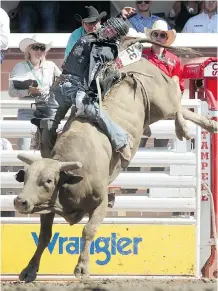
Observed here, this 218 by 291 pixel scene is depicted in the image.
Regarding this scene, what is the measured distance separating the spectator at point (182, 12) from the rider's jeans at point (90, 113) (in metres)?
4.46

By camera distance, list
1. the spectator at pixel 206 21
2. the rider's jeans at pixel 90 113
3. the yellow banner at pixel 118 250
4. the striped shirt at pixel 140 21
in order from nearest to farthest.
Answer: the rider's jeans at pixel 90 113 → the yellow banner at pixel 118 250 → the striped shirt at pixel 140 21 → the spectator at pixel 206 21

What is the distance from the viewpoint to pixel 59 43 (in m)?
11.1

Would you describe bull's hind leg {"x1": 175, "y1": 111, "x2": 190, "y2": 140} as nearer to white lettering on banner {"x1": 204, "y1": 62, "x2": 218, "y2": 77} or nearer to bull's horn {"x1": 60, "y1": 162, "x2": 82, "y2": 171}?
white lettering on banner {"x1": 204, "y1": 62, "x2": 218, "y2": 77}

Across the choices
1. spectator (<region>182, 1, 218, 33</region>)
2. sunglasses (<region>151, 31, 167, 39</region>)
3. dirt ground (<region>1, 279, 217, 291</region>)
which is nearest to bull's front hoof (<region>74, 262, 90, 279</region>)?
dirt ground (<region>1, 279, 217, 291</region>)

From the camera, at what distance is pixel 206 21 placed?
38.5 ft

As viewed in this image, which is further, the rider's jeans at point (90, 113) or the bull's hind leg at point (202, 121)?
the bull's hind leg at point (202, 121)

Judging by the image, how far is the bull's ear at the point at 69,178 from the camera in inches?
286

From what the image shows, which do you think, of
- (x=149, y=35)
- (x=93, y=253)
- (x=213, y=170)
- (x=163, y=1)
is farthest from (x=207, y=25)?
(x=93, y=253)

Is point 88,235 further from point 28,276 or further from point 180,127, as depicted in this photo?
point 180,127

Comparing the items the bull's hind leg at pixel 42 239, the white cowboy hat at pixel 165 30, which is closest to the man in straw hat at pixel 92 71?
the bull's hind leg at pixel 42 239

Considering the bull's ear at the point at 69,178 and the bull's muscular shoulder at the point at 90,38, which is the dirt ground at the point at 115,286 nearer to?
the bull's ear at the point at 69,178

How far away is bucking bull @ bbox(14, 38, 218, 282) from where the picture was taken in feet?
23.3

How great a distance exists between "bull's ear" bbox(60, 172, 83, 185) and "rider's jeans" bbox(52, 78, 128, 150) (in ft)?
2.03

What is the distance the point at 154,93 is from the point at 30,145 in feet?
4.16
